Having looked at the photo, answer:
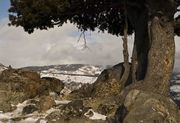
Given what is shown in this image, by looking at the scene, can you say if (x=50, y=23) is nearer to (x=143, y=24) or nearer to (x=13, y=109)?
(x=143, y=24)

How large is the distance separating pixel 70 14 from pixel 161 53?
4.84 meters

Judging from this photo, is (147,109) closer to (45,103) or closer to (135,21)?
(45,103)

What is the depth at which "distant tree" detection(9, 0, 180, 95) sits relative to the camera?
20.2 metres

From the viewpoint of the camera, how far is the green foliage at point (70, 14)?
838 inches

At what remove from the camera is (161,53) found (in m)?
20.3

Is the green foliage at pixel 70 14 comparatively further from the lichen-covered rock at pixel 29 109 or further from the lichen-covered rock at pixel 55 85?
the lichen-covered rock at pixel 29 109

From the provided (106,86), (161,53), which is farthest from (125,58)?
(161,53)

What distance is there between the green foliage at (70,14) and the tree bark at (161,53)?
2668mm

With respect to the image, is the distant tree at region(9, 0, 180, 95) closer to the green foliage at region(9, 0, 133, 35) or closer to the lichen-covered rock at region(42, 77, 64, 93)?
the green foliage at region(9, 0, 133, 35)

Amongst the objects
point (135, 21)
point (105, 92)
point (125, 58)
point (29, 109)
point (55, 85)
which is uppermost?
point (135, 21)

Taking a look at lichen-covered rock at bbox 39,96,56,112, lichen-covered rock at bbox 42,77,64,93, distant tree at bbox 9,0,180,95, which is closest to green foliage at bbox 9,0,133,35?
distant tree at bbox 9,0,180,95

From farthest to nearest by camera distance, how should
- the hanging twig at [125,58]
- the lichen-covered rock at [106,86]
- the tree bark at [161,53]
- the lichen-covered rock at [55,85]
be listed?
the hanging twig at [125,58] → the lichen-covered rock at [55,85] → the lichen-covered rock at [106,86] → the tree bark at [161,53]

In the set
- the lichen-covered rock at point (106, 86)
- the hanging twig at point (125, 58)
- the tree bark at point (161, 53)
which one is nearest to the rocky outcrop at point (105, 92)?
the lichen-covered rock at point (106, 86)

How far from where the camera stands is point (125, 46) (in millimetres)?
22750
